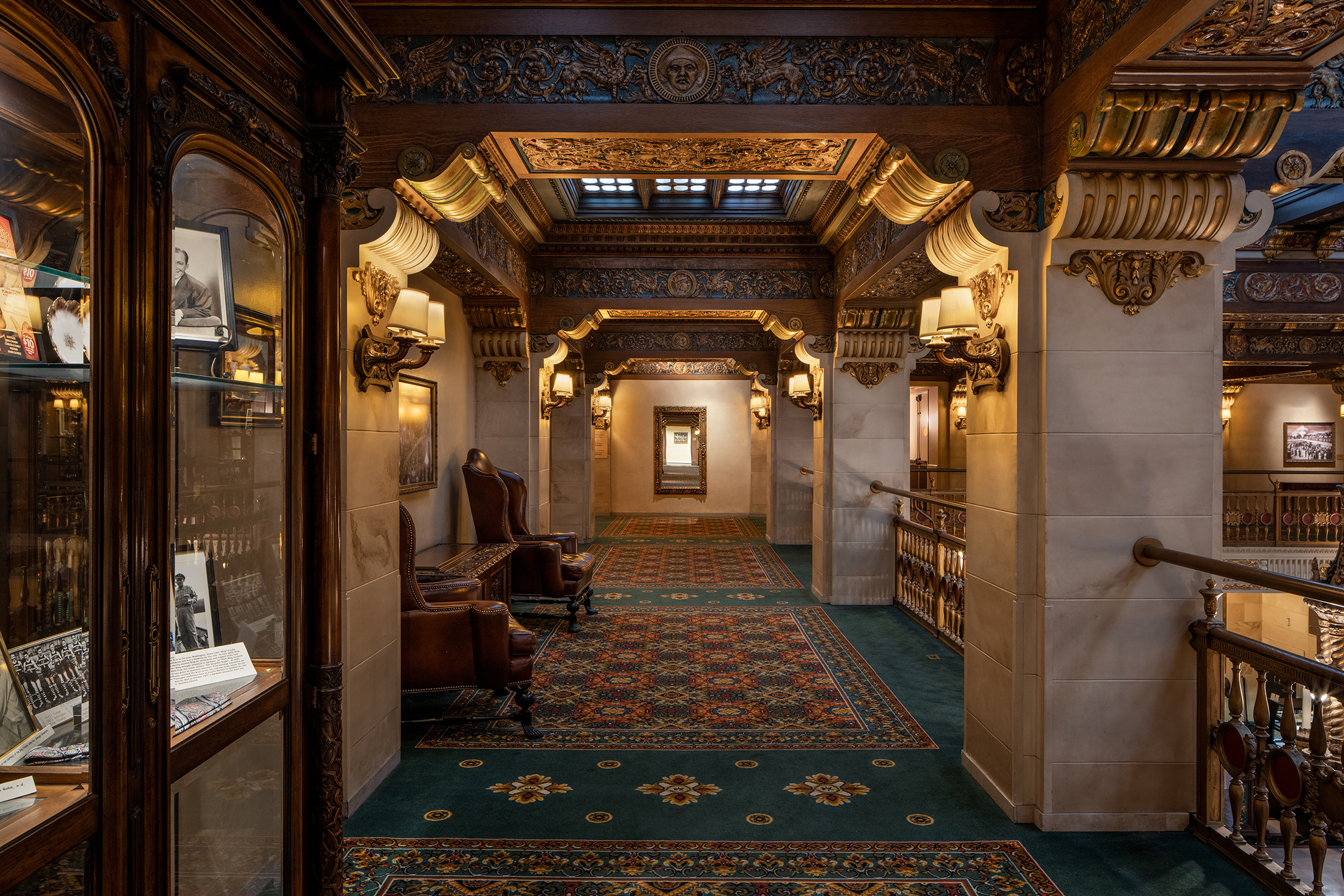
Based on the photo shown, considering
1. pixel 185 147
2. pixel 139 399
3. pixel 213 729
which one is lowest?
pixel 213 729

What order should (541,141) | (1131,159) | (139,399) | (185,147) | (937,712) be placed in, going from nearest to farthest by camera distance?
(139,399) → (185,147) → (1131,159) → (541,141) → (937,712)

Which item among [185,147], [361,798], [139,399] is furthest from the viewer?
[361,798]

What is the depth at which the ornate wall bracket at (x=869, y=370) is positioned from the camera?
6.93m

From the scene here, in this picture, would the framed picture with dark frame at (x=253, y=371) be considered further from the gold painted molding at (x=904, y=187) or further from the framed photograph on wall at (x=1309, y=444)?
the framed photograph on wall at (x=1309, y=444)

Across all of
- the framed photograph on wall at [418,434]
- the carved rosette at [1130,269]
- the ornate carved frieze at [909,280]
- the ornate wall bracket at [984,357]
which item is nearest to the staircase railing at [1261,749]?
the ornate wall bracket at [984,357]

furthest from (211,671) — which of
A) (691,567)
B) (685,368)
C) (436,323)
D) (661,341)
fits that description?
(685,368)

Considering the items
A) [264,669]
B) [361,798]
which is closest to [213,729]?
[264,669]

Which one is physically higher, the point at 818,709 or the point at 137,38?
the point at 137,38

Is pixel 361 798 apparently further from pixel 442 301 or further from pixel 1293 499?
pixel 1293 499

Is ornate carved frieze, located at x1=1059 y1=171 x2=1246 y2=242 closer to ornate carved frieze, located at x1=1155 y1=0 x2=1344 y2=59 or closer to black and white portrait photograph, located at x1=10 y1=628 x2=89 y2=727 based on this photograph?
ornate carved frieze, located at x1=1155 y1=0 x2=1344 y2=59

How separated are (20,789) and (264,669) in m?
0.50

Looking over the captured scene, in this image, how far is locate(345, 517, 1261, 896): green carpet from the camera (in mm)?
2510

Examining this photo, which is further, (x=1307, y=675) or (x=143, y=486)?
(x=1307, y=675)

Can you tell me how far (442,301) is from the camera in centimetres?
587
